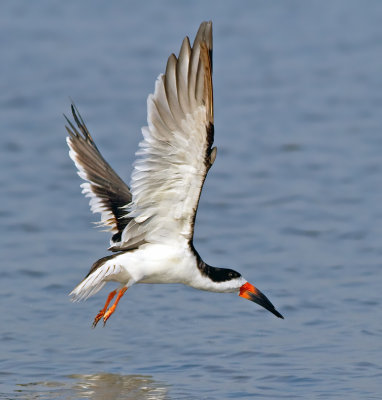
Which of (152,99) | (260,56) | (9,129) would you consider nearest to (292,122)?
(260,56)

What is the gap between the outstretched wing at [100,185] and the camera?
25.0ft

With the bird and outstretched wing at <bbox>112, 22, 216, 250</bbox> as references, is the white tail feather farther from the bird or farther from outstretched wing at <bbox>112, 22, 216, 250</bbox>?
outstretched wing at <bbox>112, 22, 216, 250</bbox>

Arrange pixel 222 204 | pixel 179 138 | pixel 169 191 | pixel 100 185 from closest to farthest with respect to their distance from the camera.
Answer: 1. pixel 179 138
2. pixel 169 191
3. pixel 100 185
4. pixel 222 204

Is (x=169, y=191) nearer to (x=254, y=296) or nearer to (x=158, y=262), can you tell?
(x=158, y=262)

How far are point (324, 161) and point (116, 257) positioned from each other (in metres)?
4.86

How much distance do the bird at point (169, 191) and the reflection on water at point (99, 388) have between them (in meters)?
0.44

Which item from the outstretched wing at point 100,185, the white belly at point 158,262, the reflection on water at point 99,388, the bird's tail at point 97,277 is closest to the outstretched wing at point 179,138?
the white belly at point 158,262

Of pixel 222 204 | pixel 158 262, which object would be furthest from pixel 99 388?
pixel 222 204

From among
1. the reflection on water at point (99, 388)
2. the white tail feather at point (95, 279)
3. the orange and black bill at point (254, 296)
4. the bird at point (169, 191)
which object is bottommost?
the reflection on water at point (99, 388)

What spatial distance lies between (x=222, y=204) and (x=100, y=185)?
2.79m

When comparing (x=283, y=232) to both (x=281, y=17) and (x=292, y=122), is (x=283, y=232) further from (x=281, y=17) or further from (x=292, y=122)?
(x=281, y=17)

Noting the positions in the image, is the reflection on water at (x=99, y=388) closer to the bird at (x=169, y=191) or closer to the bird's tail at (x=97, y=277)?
the bird at (x=169, y=191)

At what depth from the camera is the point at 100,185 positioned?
786cm

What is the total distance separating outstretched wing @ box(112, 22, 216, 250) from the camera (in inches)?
232
